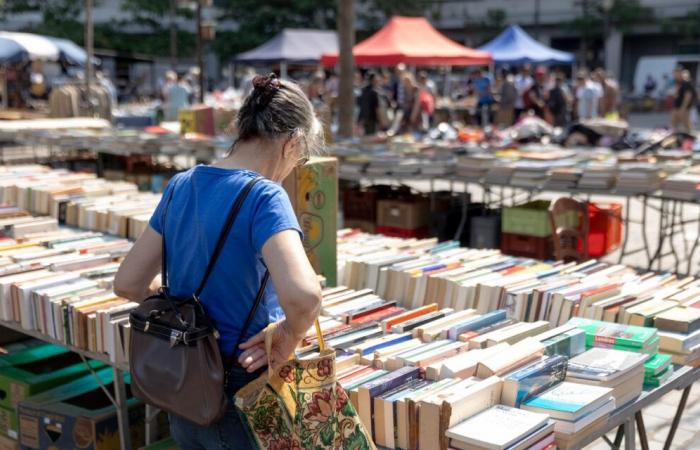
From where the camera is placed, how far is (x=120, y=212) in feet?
16.6

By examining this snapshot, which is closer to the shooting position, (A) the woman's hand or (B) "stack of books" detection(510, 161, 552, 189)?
(A) the woman's hand

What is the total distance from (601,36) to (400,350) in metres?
40.4

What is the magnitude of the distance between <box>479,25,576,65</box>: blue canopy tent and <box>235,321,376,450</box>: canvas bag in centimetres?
1815

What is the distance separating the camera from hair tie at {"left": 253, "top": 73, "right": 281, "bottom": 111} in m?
2.03

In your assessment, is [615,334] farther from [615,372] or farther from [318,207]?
[318,207]

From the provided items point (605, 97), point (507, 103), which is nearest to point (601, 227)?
point (507, 103)

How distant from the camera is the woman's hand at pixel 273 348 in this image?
1.96m

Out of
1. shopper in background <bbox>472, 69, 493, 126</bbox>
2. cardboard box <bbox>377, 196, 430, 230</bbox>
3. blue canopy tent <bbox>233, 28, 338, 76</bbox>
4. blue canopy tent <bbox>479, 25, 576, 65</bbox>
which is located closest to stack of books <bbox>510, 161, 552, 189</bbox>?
cardboard box <bbox>377, 196, 430, 230</bbox>

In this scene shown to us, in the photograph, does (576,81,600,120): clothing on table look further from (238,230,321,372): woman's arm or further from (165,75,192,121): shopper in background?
(238,230,321,372): woman's arm

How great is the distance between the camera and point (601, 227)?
24.6 ft

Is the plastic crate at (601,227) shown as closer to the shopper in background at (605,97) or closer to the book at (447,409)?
the book at (447,409)

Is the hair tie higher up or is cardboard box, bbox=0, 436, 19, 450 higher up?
the hair tie

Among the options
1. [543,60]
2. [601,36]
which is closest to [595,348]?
[543,60]

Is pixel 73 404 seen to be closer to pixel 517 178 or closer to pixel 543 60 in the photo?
pixel 517 178
